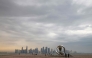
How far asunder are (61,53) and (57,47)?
5.08 m

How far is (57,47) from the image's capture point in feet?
338

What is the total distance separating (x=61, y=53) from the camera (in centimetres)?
10400
